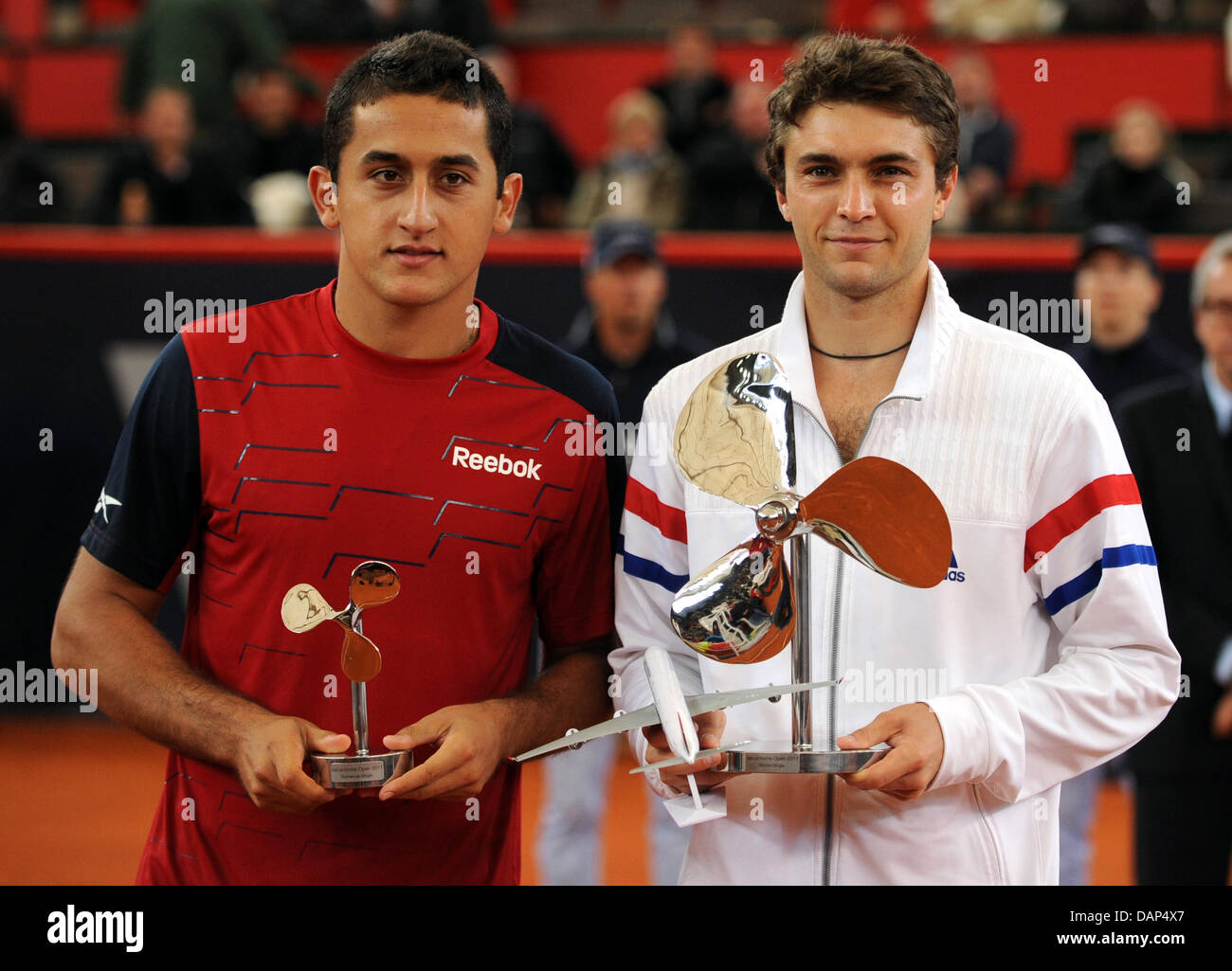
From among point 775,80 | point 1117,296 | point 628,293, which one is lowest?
point 1117,296

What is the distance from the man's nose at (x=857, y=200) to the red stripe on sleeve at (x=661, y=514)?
475mm

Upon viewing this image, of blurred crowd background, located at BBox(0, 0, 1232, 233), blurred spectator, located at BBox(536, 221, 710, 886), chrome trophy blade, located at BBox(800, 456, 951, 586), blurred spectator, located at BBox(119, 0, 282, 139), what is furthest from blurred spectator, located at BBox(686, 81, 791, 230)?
chrome trophy blade, located at BBox(800, 456, 951, 586)

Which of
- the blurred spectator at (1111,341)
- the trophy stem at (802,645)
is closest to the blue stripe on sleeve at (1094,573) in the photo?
the trophy stem at (802,645)

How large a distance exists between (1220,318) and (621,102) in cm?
518

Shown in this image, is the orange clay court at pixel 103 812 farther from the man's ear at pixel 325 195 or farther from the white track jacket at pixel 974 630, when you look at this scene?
the white track jacket at pixel 974 630

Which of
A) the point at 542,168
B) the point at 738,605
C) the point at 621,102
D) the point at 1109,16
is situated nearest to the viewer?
the point at 738,605

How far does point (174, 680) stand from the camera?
2.12 m

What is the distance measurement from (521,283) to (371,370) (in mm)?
3281

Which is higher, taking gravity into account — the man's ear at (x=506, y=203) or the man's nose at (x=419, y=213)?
the man's ear at (x=506, y=203)

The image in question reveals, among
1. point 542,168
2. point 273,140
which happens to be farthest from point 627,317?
point 273,140

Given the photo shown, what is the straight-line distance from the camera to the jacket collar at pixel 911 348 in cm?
209

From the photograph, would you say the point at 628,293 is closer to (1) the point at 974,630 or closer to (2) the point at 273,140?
(1) the point at 974,630

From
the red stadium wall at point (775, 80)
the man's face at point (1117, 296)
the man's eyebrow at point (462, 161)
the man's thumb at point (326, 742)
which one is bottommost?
the man's thumb at point (326, 742)

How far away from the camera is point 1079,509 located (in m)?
2.03
